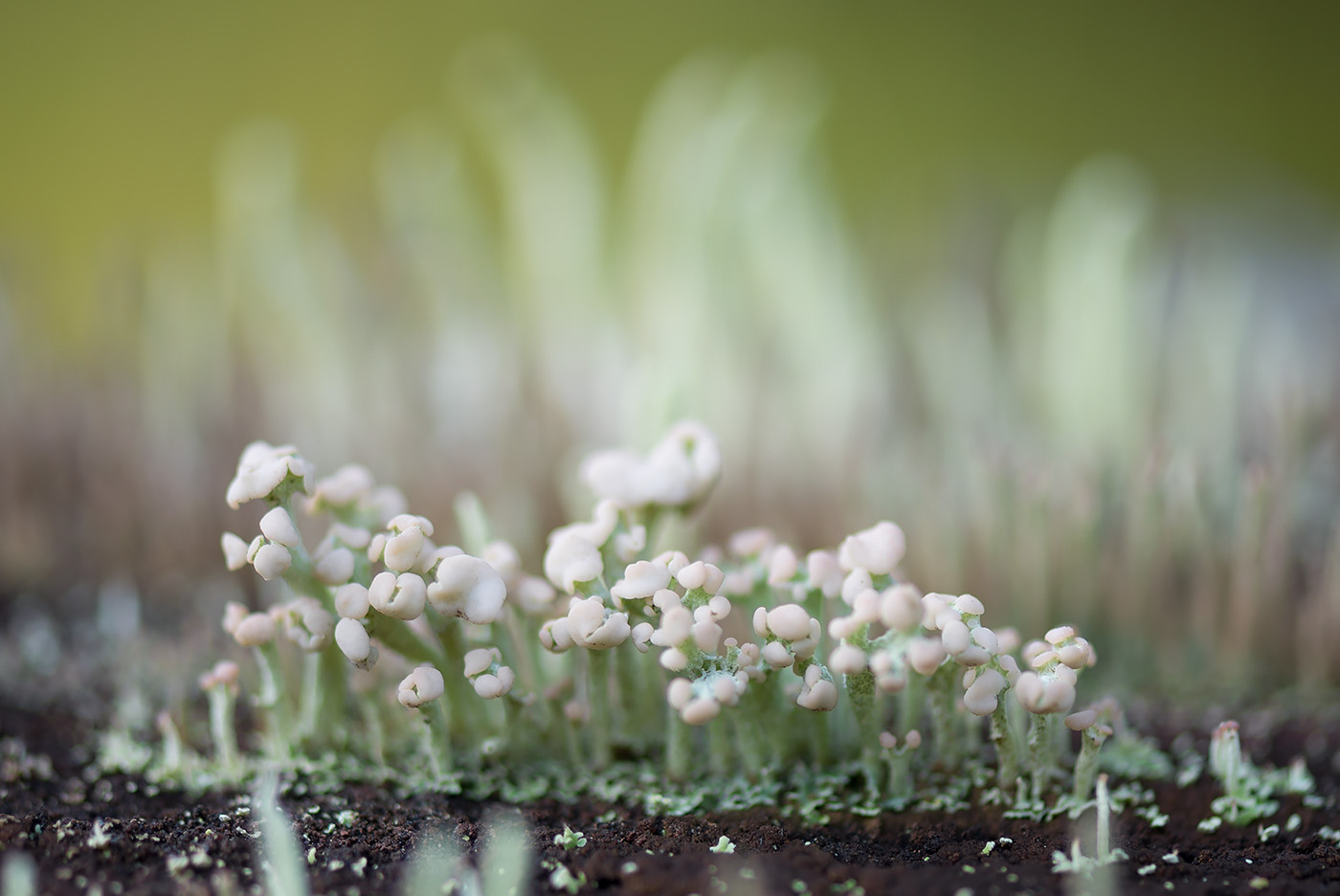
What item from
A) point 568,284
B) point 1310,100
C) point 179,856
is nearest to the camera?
point 179,856

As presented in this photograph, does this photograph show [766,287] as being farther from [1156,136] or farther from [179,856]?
[1156,136]

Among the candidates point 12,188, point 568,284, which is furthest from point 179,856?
point 12,188

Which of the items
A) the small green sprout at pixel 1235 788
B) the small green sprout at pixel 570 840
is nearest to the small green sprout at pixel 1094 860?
the small green sprout at pixel 1235 788

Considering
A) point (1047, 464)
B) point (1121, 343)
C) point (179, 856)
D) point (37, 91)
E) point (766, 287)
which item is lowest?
point (179, 856)

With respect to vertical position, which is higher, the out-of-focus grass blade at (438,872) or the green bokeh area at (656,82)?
the green bokeh area at (656,82)

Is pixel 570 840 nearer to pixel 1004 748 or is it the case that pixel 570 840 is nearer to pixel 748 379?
→ pixel 1004 748

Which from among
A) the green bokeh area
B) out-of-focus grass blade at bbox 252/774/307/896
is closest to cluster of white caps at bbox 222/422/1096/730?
out-of-focus grass blade at bbox 252/774/307/896

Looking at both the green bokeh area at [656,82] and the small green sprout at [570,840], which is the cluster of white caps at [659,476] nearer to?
the small green sprout at [570,840]

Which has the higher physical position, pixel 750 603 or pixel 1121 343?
pixel 1121 343
